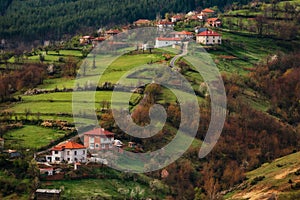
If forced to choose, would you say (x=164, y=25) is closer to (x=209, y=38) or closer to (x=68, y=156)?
(x=209, y=38)

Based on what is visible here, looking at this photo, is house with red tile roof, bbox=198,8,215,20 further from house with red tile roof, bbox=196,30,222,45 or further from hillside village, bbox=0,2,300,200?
house with red tile roof, bbox=196,30,222,45

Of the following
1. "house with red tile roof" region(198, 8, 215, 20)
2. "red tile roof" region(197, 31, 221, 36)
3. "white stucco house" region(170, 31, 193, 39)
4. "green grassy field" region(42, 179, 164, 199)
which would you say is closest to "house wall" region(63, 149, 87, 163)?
"green grassy field" region(42, 179, 164, 199)

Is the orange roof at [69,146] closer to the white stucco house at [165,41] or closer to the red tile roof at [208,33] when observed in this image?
the white stucco house at [165,41]

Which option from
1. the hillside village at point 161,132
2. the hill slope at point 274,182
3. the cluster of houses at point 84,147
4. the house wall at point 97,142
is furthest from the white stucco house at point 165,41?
the house wall at point 97,142

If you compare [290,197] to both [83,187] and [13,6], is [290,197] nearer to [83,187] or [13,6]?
[83,187]

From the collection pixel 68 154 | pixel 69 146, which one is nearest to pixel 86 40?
pixel 69 146

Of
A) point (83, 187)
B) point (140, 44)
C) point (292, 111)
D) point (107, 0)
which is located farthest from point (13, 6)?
point (83, 187)
